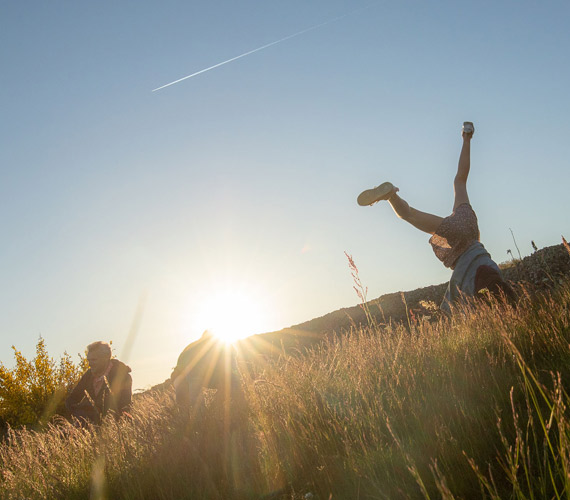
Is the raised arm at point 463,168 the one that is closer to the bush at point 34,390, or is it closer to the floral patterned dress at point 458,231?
the floral patterned dress at point 458,231

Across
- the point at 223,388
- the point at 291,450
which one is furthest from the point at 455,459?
the point at 223,388

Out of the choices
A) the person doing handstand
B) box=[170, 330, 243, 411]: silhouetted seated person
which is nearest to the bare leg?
the person doing handstand

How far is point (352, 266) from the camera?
346cm

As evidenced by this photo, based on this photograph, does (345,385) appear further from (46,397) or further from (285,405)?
(46,397)

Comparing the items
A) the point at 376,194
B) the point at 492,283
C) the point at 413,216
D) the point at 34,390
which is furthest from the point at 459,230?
the point at 34,390

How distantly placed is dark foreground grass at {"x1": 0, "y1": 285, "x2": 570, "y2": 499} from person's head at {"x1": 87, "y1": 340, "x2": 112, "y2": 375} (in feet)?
7.17

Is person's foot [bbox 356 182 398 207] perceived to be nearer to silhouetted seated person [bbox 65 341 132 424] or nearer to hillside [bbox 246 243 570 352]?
hillside [bbox 246 243 570 352]

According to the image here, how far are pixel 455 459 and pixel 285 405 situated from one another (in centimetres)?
144

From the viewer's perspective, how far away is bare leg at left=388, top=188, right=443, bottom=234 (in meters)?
4.68

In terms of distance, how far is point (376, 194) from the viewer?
15.3ft

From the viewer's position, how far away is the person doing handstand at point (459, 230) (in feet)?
14.5

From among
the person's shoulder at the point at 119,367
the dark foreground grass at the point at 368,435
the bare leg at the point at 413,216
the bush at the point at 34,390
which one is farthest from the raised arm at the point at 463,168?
the bush at the point at 34,390

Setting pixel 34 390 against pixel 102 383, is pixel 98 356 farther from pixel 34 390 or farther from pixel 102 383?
pixel 34 390

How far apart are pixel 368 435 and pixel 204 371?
3.44m
